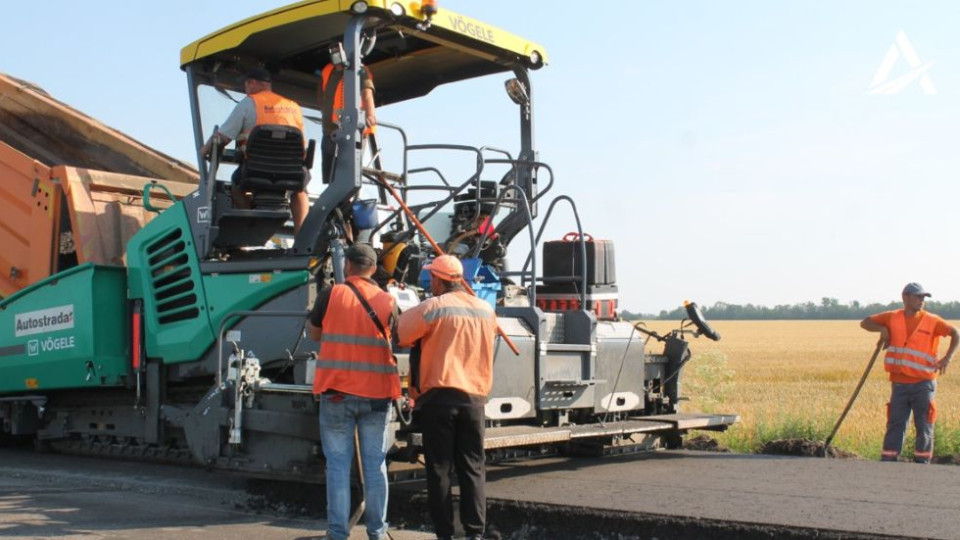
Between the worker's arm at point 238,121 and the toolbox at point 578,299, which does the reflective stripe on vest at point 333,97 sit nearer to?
the worker's arm at point 238,121

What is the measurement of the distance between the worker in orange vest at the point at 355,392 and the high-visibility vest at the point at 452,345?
19cm

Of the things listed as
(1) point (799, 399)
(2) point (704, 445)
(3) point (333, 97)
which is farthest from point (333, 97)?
(1) point (799, 399)

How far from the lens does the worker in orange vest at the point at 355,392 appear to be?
18.0 feet

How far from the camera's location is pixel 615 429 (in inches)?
283

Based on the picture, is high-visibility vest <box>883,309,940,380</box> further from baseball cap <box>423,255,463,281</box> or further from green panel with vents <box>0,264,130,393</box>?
green panel with vents <box>0,264,130,393</box>

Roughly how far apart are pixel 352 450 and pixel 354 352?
52cm

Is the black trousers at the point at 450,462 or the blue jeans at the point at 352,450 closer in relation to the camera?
the black trousers at the point at 450,462

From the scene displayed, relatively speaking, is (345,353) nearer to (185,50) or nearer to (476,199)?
(476,199)

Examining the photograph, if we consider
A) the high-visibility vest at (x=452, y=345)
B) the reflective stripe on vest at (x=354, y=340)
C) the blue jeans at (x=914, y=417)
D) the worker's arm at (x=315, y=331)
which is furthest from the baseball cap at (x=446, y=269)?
the blue jeans at (x=914, y=417)

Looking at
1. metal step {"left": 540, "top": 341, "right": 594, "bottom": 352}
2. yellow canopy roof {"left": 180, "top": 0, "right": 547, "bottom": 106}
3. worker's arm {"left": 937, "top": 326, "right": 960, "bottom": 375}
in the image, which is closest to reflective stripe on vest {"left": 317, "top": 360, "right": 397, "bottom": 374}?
metal step {"left": 540, "top": 341, "right": 594, "bottom": 352}

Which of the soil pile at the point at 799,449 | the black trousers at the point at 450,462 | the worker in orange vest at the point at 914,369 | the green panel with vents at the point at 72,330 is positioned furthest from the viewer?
the soil pile at the point at 799,449

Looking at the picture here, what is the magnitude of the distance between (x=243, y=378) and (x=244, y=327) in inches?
23.6

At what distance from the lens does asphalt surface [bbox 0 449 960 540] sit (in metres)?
5.59

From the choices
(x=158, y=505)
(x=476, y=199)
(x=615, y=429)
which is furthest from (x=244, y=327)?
(x=615, y=429)
